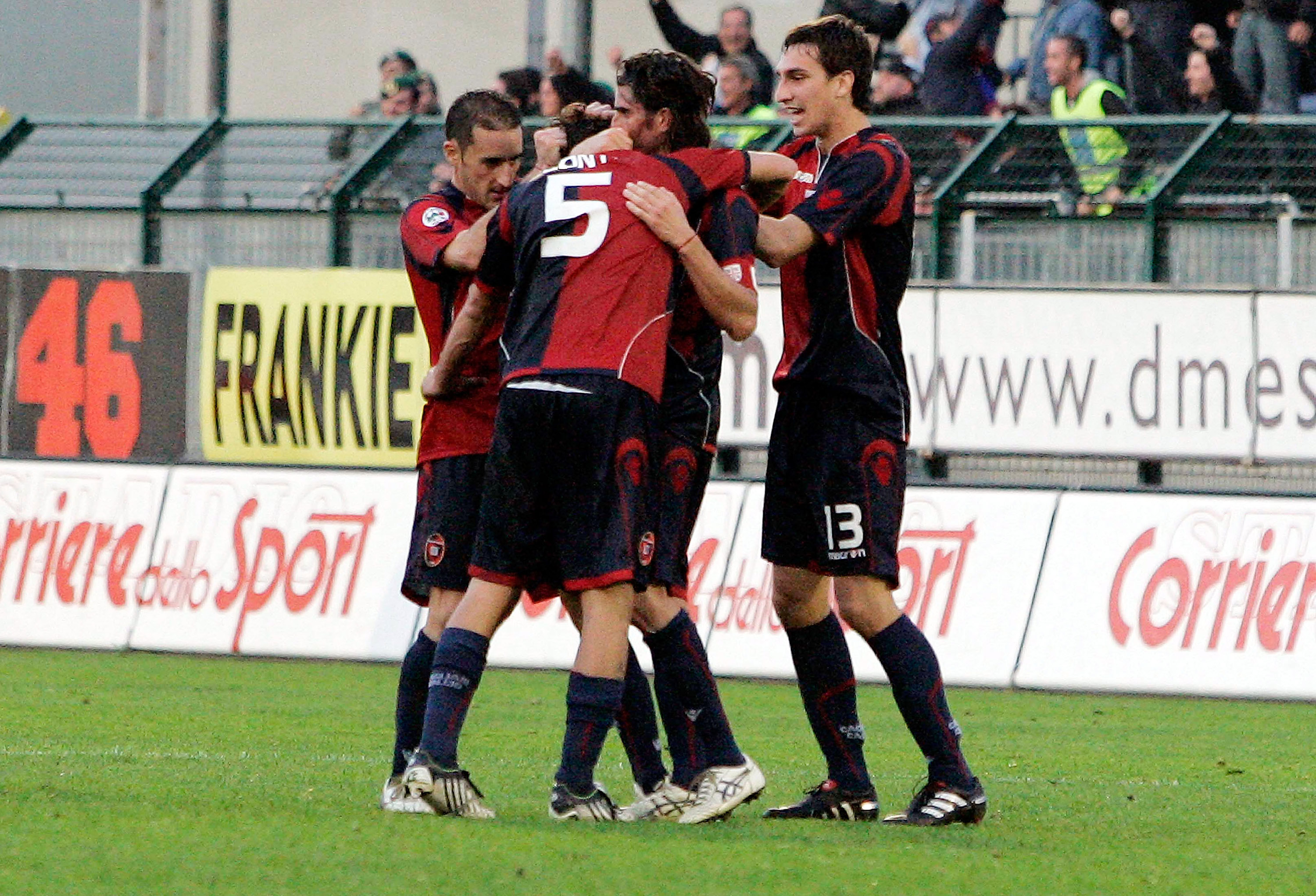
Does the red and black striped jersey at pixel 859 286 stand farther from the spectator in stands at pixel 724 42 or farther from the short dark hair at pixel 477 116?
the spectator in stands at pixel 724 42

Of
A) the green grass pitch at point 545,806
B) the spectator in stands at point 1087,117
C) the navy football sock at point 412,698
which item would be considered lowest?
the green grass pitch at point 545,806

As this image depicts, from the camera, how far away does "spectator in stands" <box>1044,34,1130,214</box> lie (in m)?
13.1

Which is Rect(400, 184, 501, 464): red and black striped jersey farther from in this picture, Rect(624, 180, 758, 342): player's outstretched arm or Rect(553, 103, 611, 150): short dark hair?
Rect(624, 180, 758, 342): player's outstretched arm

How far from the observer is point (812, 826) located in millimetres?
6426

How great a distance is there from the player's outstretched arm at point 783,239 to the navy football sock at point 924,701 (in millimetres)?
1105

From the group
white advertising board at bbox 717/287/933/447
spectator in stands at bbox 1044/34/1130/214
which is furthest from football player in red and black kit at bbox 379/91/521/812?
spectator in stands at bbox 1044/34/1130/214

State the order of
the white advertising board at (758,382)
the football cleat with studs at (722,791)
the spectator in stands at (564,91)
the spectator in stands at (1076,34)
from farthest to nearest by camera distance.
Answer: the spectator in stands at (1076,34) → the spectator in stands at (564,91) → the white advertising board at (758,382) → the football cleat with studs at (722,791)

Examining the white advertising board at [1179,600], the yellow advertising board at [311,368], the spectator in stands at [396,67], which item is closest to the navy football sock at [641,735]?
the white advertising board at [1179,600]

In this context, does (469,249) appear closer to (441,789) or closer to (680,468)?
(680,468)

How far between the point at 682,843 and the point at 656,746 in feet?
2.85

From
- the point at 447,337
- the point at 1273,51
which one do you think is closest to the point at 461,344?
the point at 447,337

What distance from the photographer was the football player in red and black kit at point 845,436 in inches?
261

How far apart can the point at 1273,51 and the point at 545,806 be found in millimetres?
9744

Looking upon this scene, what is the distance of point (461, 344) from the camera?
651cm
